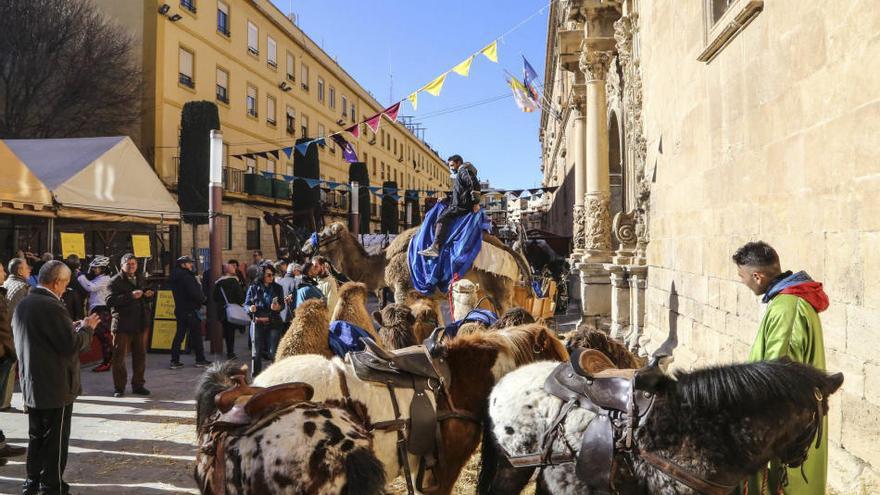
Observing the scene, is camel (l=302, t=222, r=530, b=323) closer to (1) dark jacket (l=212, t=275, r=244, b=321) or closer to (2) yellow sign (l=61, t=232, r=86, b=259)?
(1) dark jacket (l=212, t=275, r=244, b=321)

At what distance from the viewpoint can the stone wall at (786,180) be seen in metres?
3.39

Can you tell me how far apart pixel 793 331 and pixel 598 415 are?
3.58ft

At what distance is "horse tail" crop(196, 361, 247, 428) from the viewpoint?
2.49 m

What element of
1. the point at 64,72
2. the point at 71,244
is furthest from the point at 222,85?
the point at 71,244

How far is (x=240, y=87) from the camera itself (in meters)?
28.9

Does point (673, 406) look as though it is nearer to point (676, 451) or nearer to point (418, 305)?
point (676, 451)

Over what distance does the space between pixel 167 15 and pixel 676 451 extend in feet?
85.0

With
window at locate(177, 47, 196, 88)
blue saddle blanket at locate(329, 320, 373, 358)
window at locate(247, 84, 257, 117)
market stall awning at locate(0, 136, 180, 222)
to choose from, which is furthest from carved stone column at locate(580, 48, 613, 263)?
window at locate(247, 84, 257, 117)

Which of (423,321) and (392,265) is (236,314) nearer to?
(392,265)

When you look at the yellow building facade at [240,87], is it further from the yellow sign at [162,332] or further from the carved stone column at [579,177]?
the yellow sign at [162,332]

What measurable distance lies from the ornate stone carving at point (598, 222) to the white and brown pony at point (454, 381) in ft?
27.2

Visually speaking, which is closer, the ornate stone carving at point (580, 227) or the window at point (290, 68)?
the ornate stone carving at point (580, 227)

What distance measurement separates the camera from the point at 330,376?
2.80 meters

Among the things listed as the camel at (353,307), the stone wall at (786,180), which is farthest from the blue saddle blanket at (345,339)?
the stone wall at (786,180)
